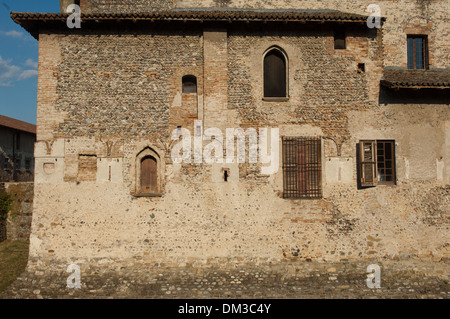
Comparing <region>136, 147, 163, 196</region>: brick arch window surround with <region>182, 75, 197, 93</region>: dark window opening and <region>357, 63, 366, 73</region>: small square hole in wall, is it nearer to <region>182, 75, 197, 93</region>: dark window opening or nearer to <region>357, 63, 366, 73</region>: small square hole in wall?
<region>182, 75, 197, 93</region>: dark window opening

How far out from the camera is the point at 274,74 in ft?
33.3

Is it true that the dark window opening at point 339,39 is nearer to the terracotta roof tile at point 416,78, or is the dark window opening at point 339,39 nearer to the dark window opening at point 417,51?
the terracotta roof tile at point 416,78

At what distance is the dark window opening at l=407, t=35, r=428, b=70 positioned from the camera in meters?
11.8

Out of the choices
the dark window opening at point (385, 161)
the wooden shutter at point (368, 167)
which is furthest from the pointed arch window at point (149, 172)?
the dark window opening at point (385, 161)

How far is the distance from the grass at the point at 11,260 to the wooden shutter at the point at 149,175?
469 centimetres

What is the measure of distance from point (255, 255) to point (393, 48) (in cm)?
897

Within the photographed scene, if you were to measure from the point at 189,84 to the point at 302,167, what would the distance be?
4.36 metres

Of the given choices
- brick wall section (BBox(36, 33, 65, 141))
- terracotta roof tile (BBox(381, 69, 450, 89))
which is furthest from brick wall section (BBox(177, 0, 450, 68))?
brick wall section (BBox(36, 33, 65, 141))

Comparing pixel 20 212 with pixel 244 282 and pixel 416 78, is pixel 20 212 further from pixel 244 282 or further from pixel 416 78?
pixel 416 78

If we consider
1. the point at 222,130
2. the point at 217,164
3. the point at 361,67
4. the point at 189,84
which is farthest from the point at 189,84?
the point at 361,67

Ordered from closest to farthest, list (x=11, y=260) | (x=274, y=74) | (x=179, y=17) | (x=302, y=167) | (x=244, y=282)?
1. (x=244, y=282)
2. (x=179, y=17)
3. (x=302, y=167)
4. (x=274, y=74)
5. (x=11, y=260)

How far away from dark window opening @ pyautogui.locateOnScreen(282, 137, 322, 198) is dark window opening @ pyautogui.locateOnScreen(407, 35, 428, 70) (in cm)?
544

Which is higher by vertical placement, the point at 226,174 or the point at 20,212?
the point at 226,174
